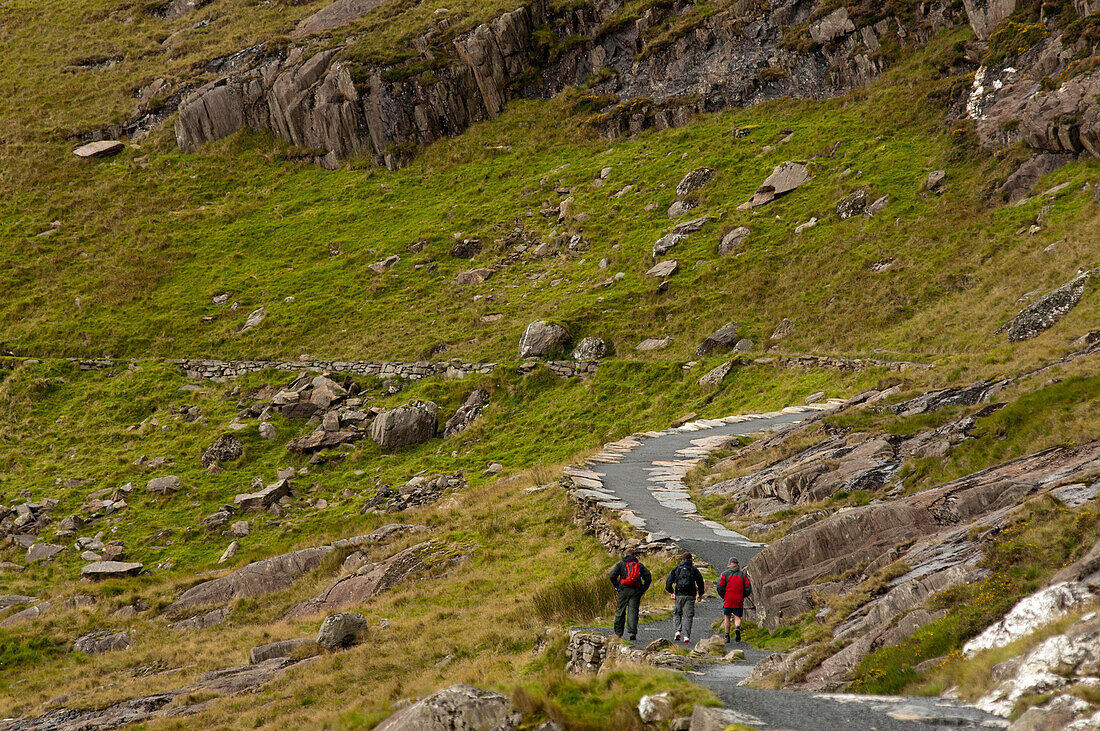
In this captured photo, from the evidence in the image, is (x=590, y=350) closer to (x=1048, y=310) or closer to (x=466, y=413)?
(x=466, y=413)

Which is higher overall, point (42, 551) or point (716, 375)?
point (42, 551)

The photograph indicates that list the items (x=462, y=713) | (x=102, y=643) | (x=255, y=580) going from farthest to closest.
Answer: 1. (x=255, y=580)
2. (x=102, y=643)
3. (x=462, y=713)

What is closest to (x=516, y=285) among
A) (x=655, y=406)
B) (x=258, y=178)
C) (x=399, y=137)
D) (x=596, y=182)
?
(x=596, y=182)

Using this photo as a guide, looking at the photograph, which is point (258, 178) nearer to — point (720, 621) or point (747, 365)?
point (747, 365)

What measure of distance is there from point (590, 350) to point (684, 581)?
29.4 metres

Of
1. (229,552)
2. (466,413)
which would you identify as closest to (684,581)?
(229,552)

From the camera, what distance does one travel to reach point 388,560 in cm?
2400

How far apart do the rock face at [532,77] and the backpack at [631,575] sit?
61520mm

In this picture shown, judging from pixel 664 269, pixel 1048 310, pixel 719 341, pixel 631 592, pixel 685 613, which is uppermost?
pixel 631 592

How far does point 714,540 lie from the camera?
A: 1931 cm

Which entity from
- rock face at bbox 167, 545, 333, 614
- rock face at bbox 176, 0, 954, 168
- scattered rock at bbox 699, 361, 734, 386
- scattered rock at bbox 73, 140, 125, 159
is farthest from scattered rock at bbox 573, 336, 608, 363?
scattered rock at bbox 73, 140, 125, 159

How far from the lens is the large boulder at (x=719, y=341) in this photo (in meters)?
41.7

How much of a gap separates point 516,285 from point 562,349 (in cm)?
1140

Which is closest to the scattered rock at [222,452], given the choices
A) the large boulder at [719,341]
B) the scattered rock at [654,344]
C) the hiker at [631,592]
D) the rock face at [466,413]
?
the rock face at [466,413]
